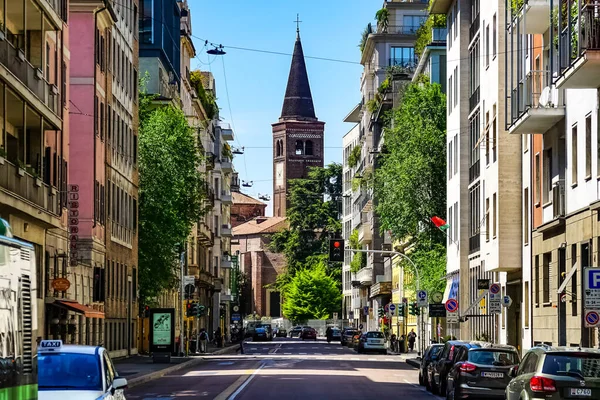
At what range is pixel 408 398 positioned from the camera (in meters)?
33.1

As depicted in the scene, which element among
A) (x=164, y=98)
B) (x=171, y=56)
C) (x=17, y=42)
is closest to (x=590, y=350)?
(x=17, y=42)

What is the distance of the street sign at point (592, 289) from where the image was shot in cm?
2309

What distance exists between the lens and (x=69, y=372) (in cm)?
1823

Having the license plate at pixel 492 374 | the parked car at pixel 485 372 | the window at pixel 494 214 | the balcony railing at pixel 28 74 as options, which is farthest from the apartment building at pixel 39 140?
the window at pixel 494 214

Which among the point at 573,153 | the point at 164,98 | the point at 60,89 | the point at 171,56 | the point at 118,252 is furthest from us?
the point at 171,56

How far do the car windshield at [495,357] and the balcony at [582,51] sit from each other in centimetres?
600

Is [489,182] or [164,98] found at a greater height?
[164,98]

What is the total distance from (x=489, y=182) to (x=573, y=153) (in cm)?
1670

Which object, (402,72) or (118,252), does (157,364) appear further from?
(402,72)

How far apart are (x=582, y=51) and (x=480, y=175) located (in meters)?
29.3

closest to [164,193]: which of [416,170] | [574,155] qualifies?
[416,170]

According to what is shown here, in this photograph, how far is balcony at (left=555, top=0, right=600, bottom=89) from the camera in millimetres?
27484

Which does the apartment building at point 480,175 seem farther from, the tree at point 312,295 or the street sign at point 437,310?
the tree at point 312,295

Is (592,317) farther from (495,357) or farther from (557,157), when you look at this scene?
(557,157)
